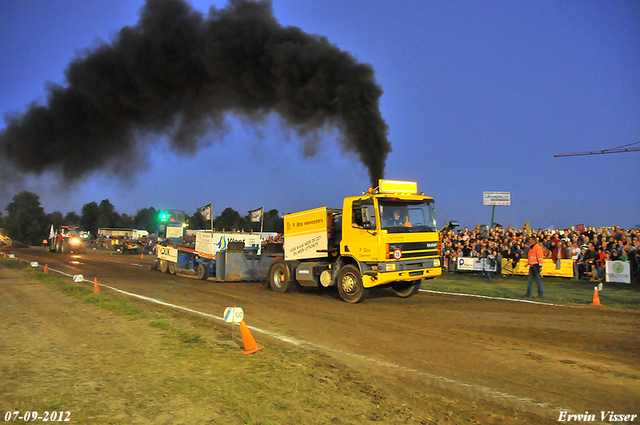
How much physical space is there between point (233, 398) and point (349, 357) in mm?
2137

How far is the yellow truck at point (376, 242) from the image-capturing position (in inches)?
412

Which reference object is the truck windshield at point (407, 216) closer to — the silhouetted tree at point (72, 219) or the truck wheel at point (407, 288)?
Answer: the truck wheel at point (407, 288)

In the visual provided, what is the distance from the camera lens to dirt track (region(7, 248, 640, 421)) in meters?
4.50

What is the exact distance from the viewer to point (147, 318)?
26.9ft

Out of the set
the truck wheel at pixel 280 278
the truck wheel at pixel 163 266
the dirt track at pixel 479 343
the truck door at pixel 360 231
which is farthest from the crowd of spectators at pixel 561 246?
the truck wheel at pixel 163 266

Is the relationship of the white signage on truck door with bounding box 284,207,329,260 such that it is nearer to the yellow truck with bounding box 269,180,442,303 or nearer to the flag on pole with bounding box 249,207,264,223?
the yellow truck with bounding box 269,180,442,303

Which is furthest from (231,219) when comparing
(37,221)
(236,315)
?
(236,315)

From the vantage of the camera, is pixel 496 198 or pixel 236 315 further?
pixel 496 198

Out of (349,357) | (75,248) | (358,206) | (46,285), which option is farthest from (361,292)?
(75,248)

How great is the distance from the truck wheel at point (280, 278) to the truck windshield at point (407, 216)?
422 centimetres

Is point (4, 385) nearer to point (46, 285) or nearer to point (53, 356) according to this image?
point (53, 356)

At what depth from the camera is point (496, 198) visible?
107ft

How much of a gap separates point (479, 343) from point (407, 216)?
4751 millimetres

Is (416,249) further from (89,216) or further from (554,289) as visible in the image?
(89,216)
